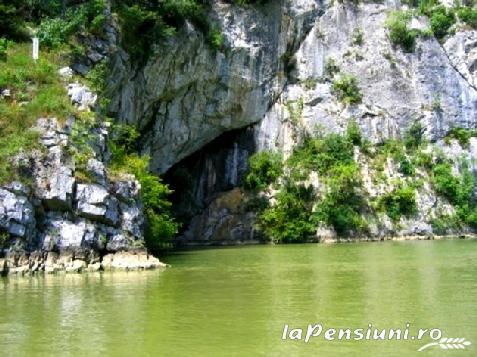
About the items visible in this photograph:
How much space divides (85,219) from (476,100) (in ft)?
92.9

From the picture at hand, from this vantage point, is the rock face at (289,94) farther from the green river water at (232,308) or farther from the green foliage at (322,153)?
the green river water at (232,308)

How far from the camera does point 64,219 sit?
19047 millimetres

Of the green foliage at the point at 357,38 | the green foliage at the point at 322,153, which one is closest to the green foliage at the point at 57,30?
the green foliage at the point at 322,153

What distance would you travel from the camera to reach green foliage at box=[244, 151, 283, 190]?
36.3 m

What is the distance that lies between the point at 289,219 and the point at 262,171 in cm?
335

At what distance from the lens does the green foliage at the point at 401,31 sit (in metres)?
39.6

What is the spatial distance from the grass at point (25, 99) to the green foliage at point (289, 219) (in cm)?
1565

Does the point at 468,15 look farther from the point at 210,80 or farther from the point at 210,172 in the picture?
the point at 210,172

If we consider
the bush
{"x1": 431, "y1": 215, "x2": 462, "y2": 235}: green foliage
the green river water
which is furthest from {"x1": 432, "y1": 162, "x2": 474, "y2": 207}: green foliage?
the green river water

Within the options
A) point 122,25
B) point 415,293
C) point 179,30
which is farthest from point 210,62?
point 415,293

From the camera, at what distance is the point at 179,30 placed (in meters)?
31.2

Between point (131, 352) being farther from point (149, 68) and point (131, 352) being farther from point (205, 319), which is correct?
point (149, 68)

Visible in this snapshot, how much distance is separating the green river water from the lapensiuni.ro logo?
127 millimetres

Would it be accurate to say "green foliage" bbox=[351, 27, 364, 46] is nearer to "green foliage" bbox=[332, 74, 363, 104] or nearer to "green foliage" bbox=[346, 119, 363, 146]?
"green foliage" bbox=[332, 74, 363, 104]
